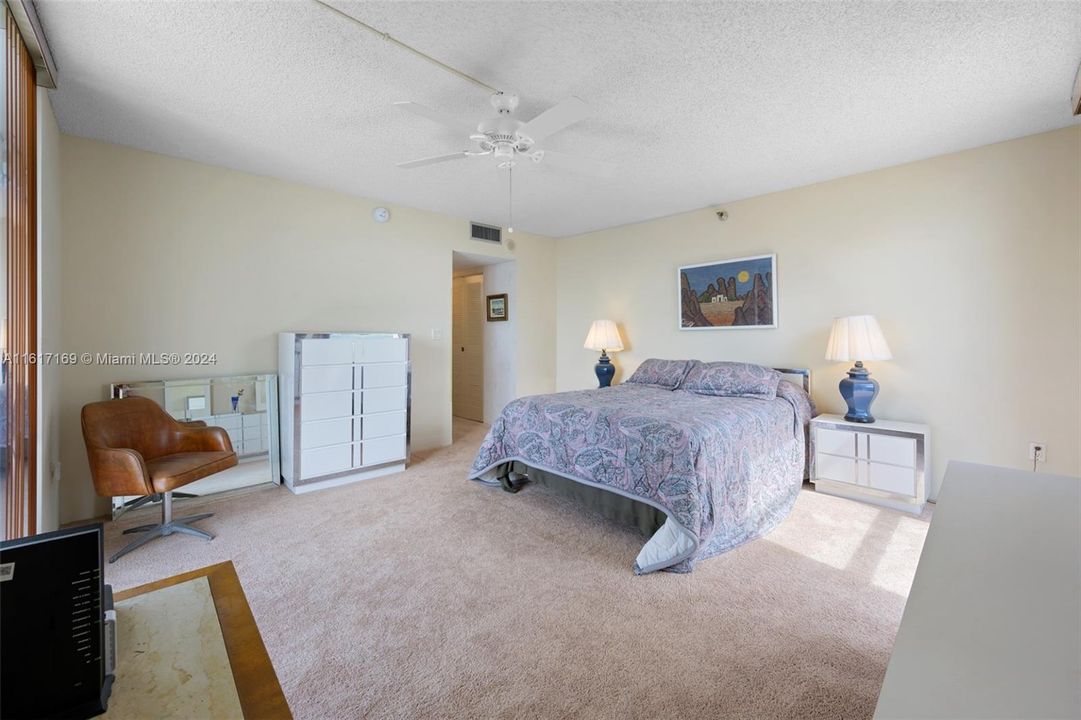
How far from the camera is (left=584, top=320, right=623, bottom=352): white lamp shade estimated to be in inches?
203

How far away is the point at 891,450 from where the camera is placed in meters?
3.19

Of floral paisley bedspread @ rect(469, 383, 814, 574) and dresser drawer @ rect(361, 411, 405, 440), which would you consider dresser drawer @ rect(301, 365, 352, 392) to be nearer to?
dresser drawer @ rect(361, 411, 405, 440)

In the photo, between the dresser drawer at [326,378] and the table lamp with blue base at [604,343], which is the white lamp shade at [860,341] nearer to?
the table lamp with blue base at [604,343]

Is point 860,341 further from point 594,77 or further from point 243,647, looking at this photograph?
point 243,647

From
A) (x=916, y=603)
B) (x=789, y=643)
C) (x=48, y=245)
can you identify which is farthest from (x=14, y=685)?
(x=48, y=245)

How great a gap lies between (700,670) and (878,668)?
0.65 metres

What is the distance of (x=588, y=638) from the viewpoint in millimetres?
1848

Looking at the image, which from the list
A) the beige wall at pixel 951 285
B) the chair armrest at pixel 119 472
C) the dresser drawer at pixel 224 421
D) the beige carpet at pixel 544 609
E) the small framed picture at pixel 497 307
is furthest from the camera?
the small framed picture at pixel 497 307

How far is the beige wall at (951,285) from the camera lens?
114 inches

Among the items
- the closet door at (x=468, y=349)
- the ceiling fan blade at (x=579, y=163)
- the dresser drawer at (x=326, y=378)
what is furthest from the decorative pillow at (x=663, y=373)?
the dresser drawer at (x=326, y=378)

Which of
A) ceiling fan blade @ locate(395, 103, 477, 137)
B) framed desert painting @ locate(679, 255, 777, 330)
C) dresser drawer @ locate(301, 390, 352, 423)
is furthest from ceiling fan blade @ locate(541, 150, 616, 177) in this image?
dresser drawer @ locate(301, 390, 352, 423)

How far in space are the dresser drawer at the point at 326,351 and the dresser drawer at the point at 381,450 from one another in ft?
2.46

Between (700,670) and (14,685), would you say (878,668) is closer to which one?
(700,670)

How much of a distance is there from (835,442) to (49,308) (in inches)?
203
